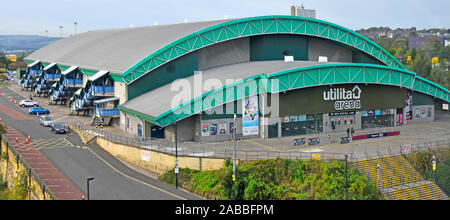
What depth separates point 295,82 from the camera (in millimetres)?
44312

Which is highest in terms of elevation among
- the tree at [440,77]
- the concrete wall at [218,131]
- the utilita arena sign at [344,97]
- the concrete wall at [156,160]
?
the tree at [440,77]

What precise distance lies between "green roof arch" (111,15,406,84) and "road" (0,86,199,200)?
9310 mm

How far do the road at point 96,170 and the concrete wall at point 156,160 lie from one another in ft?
2.68

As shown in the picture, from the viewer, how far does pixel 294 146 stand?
40.2m

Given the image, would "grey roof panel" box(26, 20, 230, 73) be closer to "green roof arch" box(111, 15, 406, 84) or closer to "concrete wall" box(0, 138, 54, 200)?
"green roof arch" box(111, 15, 406, 84)

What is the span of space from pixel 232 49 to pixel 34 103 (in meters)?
32.9

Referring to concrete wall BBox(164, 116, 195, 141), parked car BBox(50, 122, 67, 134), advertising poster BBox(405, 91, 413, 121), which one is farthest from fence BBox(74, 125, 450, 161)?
advertising poster BBox(405, 91, 413, 121)

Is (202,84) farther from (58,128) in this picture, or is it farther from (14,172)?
(14,172)

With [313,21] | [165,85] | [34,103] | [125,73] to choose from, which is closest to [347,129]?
[313,21]

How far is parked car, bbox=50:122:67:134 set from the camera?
50.0 metres

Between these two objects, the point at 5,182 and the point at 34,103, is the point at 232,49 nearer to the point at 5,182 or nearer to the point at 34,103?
the point at 5,182

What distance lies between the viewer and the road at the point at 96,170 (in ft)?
107

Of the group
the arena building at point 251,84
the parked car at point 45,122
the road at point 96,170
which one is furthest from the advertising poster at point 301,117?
the parked car at point 45,122

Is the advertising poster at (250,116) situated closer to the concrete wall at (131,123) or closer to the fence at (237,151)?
the fence at (237,151)
